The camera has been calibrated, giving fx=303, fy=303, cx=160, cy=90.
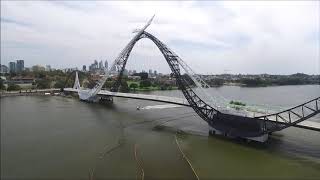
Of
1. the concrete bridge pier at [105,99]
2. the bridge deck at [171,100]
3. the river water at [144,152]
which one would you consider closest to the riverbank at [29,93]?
the bridge deck at [171,100]

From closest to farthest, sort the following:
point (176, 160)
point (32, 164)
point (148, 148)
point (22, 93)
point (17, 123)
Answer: point (32, 164) → point (176, 160) → point (148, 148) → point (17, 123) → point (22, 93)

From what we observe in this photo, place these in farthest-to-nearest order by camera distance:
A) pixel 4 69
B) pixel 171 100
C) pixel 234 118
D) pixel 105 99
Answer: pixel 4 69
pixel 105 99
pixel 171 100
pixel 234 118

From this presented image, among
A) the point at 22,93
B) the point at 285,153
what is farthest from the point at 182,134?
the point at 22,93

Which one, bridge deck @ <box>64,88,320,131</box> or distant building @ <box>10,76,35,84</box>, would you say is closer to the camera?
bridge deck @ <box>64,88,320,131</box>

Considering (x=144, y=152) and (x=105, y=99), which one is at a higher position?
(x=105, y=99)

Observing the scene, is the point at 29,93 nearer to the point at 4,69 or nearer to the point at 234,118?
the point at 234,118

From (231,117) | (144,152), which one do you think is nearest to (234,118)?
(231,117)

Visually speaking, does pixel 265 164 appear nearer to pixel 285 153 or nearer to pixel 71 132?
pixel 285 153

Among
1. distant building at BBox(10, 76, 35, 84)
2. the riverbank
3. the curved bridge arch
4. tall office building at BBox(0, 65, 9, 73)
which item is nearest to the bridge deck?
the curved bridge arch

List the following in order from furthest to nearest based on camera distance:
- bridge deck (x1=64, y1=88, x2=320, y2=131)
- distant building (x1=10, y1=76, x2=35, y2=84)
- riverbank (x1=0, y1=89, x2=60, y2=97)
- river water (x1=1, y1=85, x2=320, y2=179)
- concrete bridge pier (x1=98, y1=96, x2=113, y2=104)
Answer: distant building (x1=10, y1=76, x2=35, y2=84)
riverbank (x1=0, y1=89, x2=60, y2=97)
concrete bridge pier (x1=98, y1=96, x2=113, y2=104)
bridge deck (x1=64, y1=88, x2=320, y2=131)
river water (x1=1, y1=85, x2=320, y2=179)

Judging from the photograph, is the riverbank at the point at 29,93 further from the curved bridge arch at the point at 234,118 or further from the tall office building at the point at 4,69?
the tall office building at the point at 4,69

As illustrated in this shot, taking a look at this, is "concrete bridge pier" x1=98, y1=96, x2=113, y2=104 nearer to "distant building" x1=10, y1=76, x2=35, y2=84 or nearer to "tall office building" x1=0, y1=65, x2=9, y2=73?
"distant building" x1=10, y1=76, x2=35, y2=84
